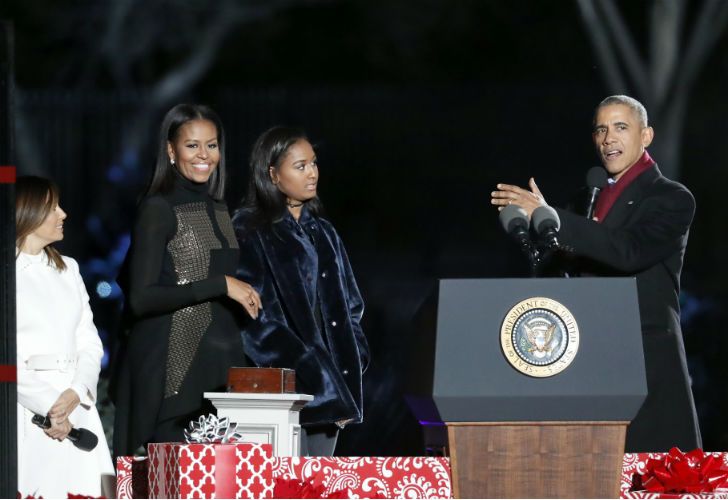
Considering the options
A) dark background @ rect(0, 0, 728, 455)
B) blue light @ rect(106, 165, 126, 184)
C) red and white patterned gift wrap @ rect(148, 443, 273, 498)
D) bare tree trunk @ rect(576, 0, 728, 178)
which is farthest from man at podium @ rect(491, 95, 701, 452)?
bare tree trunk @ rect(576, 0, 728, 178)

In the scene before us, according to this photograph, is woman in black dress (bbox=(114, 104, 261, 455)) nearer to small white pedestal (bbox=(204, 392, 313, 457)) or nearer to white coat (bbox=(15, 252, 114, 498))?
white coat (bbox=(15, 252, 114, 498))

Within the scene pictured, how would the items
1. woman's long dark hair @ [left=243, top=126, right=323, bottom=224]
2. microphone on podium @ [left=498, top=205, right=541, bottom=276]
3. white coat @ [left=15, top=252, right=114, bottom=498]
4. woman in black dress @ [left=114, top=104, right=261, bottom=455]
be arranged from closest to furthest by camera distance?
microphone on podium @ [left=498, top=205, right=541, bottom=276] → white coat @ [left=15, top=252, right=114, bottom=498] → woman in black dress @ [left=114, top=104, right=261, bottom=455] → woman's long dark hair @ [left=243, top=126, right=323, bottom=224]

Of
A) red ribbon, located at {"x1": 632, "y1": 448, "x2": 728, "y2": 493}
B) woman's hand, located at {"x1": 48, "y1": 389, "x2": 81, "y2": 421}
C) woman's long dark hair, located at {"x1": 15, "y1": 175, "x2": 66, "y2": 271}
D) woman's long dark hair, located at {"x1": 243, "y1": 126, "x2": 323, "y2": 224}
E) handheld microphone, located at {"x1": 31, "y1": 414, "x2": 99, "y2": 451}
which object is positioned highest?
woman's long dark hair, located at {"x1": 243, "y1": 126, "x2": 323, "y2": 224}

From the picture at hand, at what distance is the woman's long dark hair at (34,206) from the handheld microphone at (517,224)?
3.88 ft

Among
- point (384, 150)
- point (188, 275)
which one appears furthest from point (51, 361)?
point (384, 150)

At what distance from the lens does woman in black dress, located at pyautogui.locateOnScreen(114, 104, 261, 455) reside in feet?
13.5

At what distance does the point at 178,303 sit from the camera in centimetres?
410

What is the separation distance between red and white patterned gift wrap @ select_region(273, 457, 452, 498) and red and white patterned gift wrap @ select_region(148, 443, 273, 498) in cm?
9

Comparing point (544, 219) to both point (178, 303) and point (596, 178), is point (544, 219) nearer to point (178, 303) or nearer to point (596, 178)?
point (596, 178)

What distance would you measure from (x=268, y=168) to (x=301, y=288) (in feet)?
1.33

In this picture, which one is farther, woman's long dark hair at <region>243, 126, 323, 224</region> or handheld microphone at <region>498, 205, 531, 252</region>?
woman's long dark hair at <region>243, 126, 323, 224</region>

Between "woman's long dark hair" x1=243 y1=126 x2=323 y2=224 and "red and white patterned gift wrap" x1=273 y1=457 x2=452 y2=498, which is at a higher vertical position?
"woman's long dark hair" x1=243 y1=126 x2=323 y2=224

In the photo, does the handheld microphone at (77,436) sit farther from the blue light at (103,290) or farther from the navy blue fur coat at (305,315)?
the blue light at (103,290)

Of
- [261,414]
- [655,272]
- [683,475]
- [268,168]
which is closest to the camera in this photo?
[683,475]
